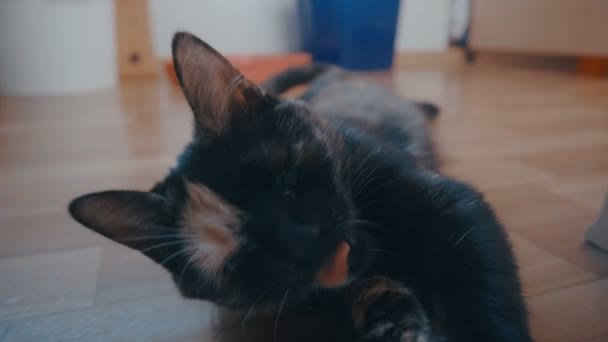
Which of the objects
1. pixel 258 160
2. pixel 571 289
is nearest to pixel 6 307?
pixel 258 160

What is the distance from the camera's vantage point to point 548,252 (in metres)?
0.91

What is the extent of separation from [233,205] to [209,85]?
0.65 feet

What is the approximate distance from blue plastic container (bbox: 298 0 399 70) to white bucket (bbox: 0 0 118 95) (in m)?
1.26

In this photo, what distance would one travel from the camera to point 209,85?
73cm

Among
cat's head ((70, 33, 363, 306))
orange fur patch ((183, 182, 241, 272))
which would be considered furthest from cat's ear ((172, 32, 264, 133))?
orange fur patch ((183, 182, 241, 272))

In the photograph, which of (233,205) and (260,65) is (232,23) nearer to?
(260,65)

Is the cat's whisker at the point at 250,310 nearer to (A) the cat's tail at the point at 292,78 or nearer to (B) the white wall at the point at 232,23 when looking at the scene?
(A) the cat's tail at the point at 292,78

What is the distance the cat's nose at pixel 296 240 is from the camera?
2.05 feet

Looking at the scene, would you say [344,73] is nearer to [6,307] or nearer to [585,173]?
[585,173]

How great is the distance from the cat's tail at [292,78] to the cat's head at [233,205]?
109 cm

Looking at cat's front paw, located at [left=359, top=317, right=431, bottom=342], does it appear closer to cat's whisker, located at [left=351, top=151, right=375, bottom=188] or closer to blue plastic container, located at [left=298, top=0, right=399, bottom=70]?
cat's whisker, located at [left=351, top=151, right=375, bottom=188]

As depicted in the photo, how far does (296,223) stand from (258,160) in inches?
4.5

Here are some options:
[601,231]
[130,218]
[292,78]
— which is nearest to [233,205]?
[130,218]

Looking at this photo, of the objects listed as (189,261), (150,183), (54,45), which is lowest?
(150,183)
